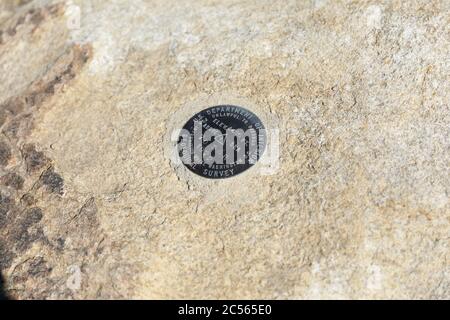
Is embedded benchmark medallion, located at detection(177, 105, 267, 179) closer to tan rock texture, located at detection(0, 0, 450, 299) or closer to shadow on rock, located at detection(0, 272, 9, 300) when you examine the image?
tan rock texture, located at detection(0, 0, 450, 299)

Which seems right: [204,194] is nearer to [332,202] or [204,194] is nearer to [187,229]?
[187,229]

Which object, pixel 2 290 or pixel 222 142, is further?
pixel 222 142

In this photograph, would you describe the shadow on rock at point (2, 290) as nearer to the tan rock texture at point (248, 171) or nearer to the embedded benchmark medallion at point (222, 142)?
the tan rock texture at point (248, 171)

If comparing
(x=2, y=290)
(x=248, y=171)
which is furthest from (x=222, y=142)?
(x=2, y=290)

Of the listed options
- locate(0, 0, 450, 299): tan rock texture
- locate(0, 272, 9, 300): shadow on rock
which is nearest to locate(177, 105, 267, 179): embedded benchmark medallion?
locate(0, 0, 450, 299): tan rock texture

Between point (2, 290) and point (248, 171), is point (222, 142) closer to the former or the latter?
point (248, 171)

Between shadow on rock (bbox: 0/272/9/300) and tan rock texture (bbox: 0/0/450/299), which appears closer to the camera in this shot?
tan rock texture (bbox: 0/0/450/299)
